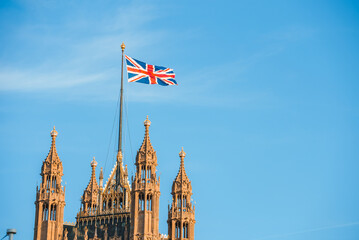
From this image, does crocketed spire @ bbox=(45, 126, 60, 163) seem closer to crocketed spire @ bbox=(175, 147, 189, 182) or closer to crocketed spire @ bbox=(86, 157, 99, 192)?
crocketed spire @ bbox=(86, 157, 99, 192)

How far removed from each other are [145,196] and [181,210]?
7140 mm

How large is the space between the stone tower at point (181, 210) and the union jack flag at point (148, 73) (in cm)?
1198

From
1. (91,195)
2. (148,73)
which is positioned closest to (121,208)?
(91,195)

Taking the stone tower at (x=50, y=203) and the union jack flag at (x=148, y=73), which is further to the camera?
the union jack flag at (x=148, y=73)

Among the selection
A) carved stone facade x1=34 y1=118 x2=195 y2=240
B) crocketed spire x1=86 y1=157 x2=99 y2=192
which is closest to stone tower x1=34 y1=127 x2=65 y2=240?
carved stone facade x1=34 y1=118 x2=195 y2=240

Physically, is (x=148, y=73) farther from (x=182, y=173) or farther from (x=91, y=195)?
(x=91, y=195)

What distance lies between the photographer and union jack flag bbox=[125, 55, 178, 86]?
131500 mm

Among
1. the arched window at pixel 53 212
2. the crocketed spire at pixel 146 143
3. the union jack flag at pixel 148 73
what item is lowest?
the arched window at pixel 53 212

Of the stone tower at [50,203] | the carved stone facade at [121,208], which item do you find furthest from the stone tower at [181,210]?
the stone tower at [50,203]

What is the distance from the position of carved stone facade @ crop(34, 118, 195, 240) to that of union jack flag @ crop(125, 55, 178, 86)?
21.0 ft

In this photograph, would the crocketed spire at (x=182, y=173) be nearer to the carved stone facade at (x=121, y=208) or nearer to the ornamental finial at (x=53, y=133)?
the carved stone facade at (x=121, y=208)

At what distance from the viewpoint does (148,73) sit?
436ft

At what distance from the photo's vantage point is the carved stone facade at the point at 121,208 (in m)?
123

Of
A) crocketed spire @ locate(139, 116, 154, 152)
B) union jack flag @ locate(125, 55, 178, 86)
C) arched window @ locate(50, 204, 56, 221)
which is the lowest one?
arched window @ locate(50, 204, 56, 221)
